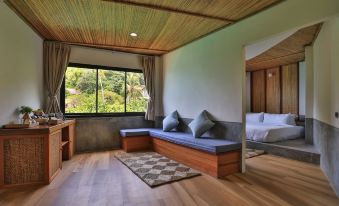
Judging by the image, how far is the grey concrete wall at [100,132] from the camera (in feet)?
15.9

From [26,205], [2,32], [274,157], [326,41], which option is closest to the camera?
[26,205]

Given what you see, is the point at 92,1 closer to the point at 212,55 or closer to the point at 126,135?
the point at 212,55

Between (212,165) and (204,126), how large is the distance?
822 mm

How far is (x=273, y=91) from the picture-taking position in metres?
7.09

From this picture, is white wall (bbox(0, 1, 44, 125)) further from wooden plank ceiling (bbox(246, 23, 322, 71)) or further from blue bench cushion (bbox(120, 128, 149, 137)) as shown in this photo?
wooden plank ceiling (bbox(246, 23, 322, 71))

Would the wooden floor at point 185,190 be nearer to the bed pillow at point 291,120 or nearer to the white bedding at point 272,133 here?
the white bedding at point 272,133

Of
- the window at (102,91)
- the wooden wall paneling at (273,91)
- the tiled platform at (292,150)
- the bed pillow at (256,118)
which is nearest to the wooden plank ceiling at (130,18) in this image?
the window at (102,91)

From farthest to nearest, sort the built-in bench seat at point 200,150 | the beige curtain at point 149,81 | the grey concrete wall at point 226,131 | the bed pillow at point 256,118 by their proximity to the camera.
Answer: the bed pillow at point 256,118 < the beige curtain at point 149,81 < the grey concrete wall at point 226,131 < the built-in bench seat at point 200,150

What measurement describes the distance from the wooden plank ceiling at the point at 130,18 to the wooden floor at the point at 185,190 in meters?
2.58

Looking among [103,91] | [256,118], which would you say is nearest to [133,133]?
[103,91]

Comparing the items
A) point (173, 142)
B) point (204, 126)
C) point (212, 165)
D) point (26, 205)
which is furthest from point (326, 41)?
point (26, 205)

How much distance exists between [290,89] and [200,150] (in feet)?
15.9

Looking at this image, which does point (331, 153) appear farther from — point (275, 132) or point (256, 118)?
point (256, 118)

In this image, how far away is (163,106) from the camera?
18.6ft
